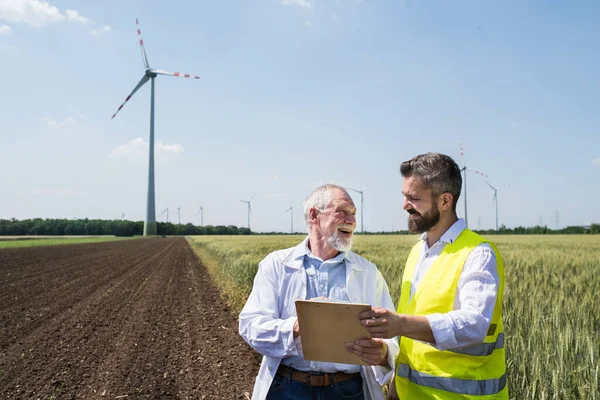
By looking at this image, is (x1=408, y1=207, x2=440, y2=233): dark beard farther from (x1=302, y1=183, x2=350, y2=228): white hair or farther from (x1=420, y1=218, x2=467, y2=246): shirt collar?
(x1=302, y1=183, x2=350, y2=228): white hair

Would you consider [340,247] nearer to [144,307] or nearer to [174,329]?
[174,329]

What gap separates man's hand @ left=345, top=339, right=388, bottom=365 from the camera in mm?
2486

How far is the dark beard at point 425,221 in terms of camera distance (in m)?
2.63

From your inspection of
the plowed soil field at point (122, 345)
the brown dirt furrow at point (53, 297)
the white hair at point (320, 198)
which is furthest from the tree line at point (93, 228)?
the white hair at point (320, 198)

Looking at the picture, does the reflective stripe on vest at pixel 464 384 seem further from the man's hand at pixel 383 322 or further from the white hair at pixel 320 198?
the white hair at pixel 320 198

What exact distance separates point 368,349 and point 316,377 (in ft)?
1.60

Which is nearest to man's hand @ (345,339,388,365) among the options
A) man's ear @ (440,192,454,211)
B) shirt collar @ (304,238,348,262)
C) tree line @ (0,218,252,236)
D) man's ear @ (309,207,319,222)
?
shirt collar @ (304,238,348,262)

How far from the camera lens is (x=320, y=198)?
10.3 ft

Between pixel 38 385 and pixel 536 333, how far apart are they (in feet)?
20.4

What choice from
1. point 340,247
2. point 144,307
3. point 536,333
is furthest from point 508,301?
point 144,307

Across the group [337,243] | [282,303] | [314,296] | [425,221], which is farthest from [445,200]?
[282,303]

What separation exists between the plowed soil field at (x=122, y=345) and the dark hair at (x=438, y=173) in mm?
4516

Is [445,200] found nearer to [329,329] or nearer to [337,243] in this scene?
[337,243]

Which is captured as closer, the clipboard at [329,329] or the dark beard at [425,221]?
the clipboard at [329,329]
